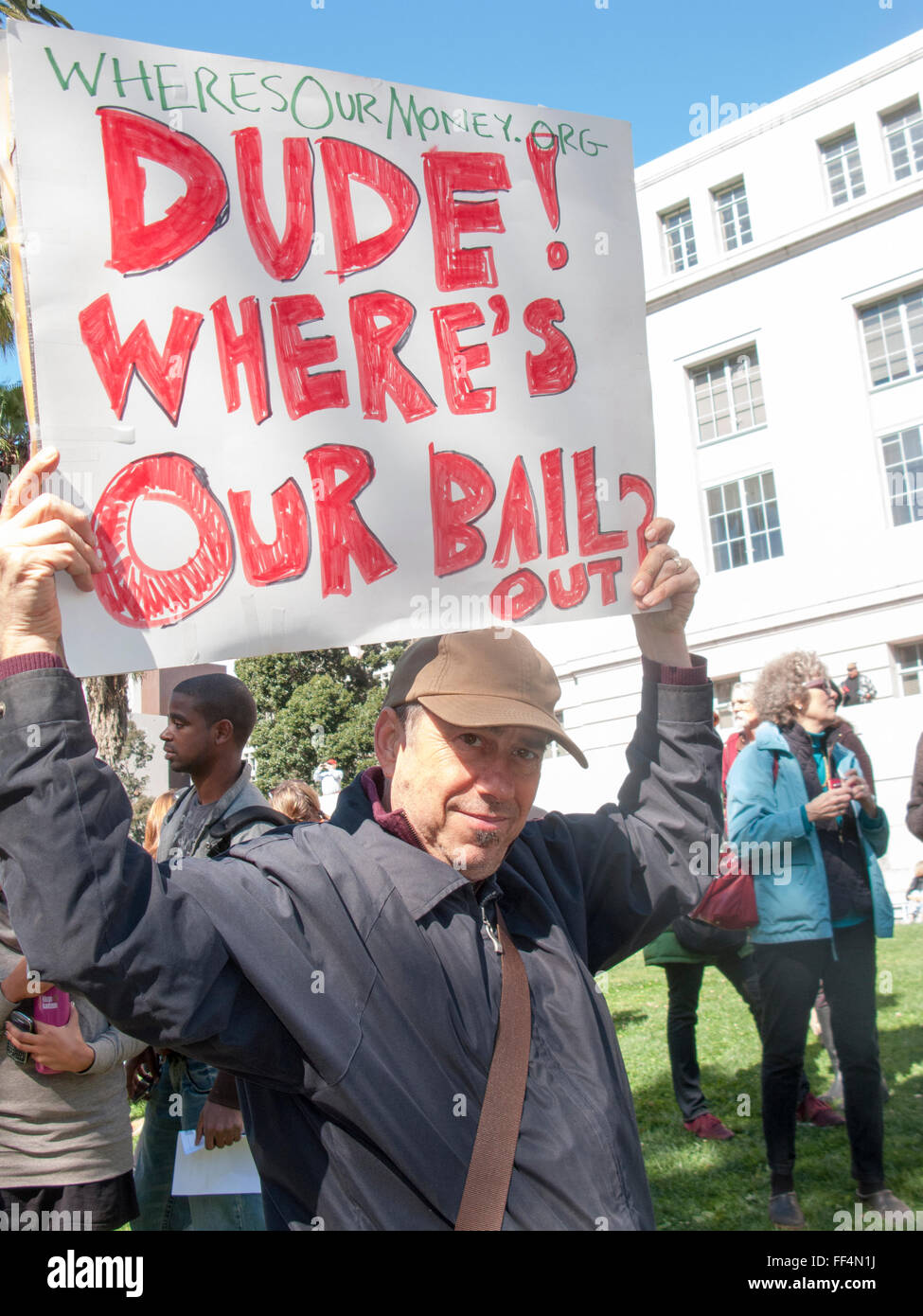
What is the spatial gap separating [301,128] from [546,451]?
30.5 inches

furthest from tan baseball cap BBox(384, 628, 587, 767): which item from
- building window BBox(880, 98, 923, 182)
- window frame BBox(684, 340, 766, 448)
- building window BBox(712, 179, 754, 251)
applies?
building window BBox(712, 179, 754, 251)

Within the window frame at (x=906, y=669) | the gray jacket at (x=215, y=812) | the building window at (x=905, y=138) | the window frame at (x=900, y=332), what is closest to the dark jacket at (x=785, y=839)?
the gray jacket at (x=215, y=812)

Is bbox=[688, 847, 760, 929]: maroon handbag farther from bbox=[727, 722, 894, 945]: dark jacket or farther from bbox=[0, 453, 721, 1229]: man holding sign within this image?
bbox=[0, 453, 721, 1229]: man holding sign

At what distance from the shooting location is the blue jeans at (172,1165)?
3453 mm

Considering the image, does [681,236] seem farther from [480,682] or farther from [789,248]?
[480,682]

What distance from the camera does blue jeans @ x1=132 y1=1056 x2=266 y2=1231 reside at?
3.45 metres

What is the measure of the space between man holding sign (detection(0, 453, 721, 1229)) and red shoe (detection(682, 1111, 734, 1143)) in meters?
3.65

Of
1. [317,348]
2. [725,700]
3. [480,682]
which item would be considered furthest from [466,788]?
[725,700]

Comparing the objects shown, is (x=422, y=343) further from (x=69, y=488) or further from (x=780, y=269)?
(x=780, y=269)

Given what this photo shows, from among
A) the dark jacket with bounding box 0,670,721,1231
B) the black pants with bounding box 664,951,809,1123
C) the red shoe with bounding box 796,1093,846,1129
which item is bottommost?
the red shoe with bounding box 796,1093,846,1129

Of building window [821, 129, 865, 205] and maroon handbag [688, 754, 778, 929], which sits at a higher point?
building window [821, 129, 865, 205]

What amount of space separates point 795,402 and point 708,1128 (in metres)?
17.9

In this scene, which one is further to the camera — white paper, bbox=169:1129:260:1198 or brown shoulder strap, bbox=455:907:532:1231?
white paper, bbox=169:1129:260:1198

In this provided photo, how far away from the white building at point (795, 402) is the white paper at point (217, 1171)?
15.9 meters
